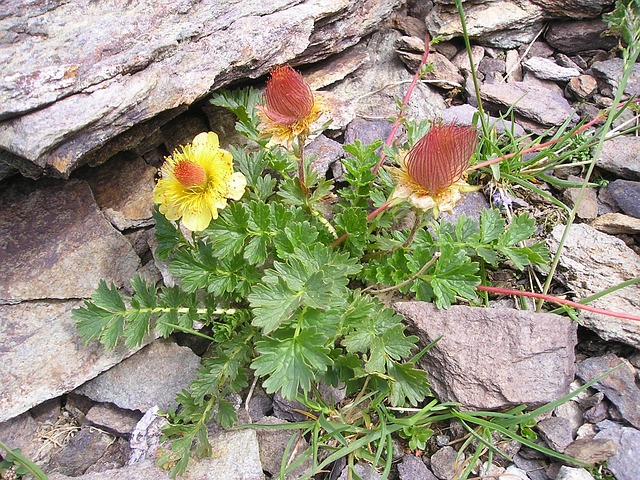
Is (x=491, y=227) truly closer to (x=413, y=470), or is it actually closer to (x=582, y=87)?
(x=413, y=470)

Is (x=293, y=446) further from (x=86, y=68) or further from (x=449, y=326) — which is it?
(x=86, y=68)

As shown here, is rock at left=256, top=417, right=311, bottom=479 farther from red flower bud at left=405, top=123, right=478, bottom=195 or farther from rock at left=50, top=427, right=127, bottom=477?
red flower bud at left=405, top=123, right=478, bottom=195

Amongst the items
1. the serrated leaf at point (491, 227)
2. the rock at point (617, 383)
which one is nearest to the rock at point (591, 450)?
the rock at point (617, 383)

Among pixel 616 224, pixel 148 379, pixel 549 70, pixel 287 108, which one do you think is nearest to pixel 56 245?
pixel 148 379

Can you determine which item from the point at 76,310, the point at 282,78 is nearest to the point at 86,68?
the point at 282,78

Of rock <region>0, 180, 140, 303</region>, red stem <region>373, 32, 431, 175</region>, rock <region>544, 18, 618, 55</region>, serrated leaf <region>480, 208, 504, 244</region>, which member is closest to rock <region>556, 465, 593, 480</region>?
serrated leaf <region>480, 208, 504, 244</region>

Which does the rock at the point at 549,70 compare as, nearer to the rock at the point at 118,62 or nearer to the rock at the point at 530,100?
the rock at the point at 530,100
